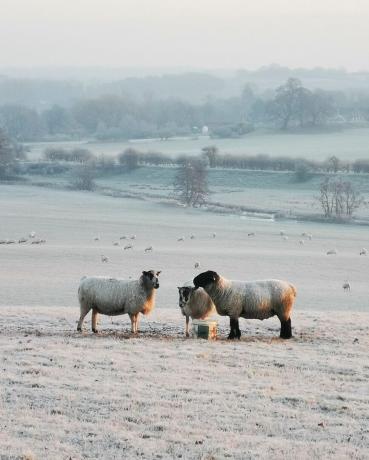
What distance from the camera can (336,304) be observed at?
33.3 metres

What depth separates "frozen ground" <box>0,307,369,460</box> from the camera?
12688mm

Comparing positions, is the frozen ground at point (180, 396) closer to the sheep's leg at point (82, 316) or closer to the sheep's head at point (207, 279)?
the sheep's leg at point (82, 316)

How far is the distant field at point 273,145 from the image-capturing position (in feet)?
477

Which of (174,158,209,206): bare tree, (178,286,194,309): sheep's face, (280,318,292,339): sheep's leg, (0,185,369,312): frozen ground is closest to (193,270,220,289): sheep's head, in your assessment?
(178,286,194,309): sheep's face

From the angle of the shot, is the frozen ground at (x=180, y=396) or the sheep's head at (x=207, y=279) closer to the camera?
the frozen ground at (x=180, y=396)

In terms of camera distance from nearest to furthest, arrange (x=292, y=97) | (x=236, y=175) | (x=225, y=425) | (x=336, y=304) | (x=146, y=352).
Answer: (x=225, y=425) → (x=146, y=352) → (x=336, y=304) → (x=236, y=175) → (x=292, y=97)

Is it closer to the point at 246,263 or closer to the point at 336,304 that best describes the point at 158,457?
the point at 336,304

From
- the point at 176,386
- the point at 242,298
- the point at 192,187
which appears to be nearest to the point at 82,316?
the point at 242,298

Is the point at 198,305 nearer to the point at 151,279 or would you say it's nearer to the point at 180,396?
the point at 151,279

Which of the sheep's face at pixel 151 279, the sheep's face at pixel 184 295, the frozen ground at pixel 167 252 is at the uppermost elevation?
the sheep's face at pixel 151 279

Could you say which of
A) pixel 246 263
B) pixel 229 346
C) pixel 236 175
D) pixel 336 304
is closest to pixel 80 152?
pixel 236 175

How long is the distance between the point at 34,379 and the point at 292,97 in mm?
176246

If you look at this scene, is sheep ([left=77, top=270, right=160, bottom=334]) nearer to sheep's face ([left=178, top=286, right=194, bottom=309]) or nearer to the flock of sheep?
the flock of sheep

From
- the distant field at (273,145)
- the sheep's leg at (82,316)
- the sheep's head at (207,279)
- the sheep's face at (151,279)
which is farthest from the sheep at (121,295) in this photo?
the distant field at (273,145)
